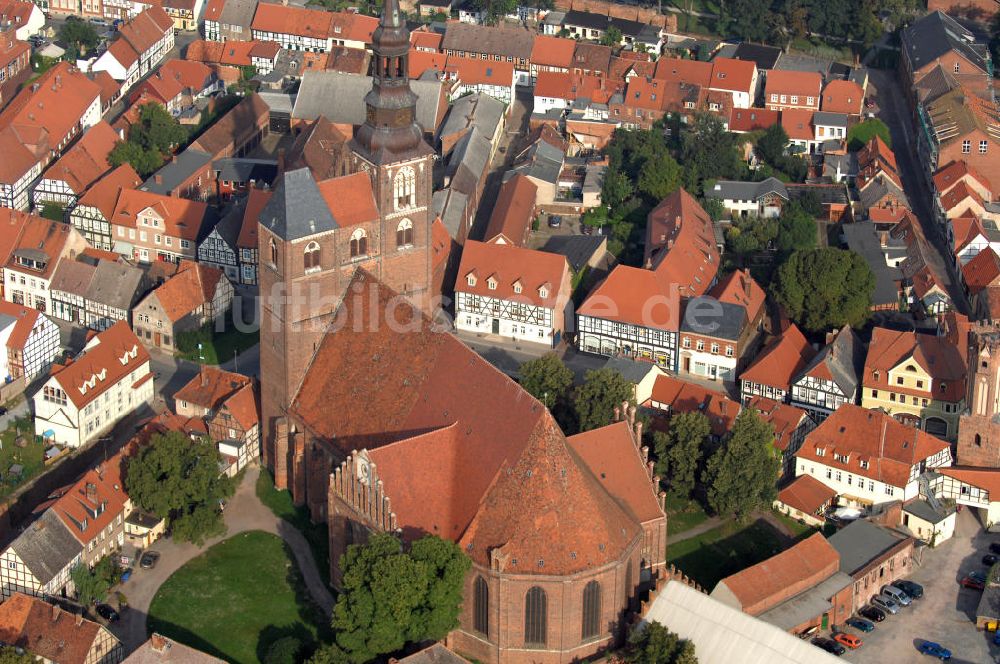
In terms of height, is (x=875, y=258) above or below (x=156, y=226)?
above

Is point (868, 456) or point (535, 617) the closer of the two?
point (535, 617)

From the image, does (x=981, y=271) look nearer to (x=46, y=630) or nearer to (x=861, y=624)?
(x=861, y=624)

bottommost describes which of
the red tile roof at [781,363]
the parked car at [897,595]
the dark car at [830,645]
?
the dark car at [830,645]

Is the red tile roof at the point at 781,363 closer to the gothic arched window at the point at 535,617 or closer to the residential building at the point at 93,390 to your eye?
the gothic arched window at the point at 535,617

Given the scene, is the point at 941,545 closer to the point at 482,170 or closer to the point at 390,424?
the point at 390,424

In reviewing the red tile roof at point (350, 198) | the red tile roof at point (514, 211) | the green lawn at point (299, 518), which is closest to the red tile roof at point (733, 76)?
the red tile roof at point (514, 211)

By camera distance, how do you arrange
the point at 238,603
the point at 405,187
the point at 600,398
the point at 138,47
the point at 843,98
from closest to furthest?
the point at 238,603, the point at 405,187, the point at 600,398, the point at 843,98, the point at 138,47

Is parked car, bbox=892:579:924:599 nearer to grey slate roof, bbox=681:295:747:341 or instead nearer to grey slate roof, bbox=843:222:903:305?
grey slate roof, bbox=681:295:747:341

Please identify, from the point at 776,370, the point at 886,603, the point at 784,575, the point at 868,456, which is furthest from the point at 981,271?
the point at 784,575
